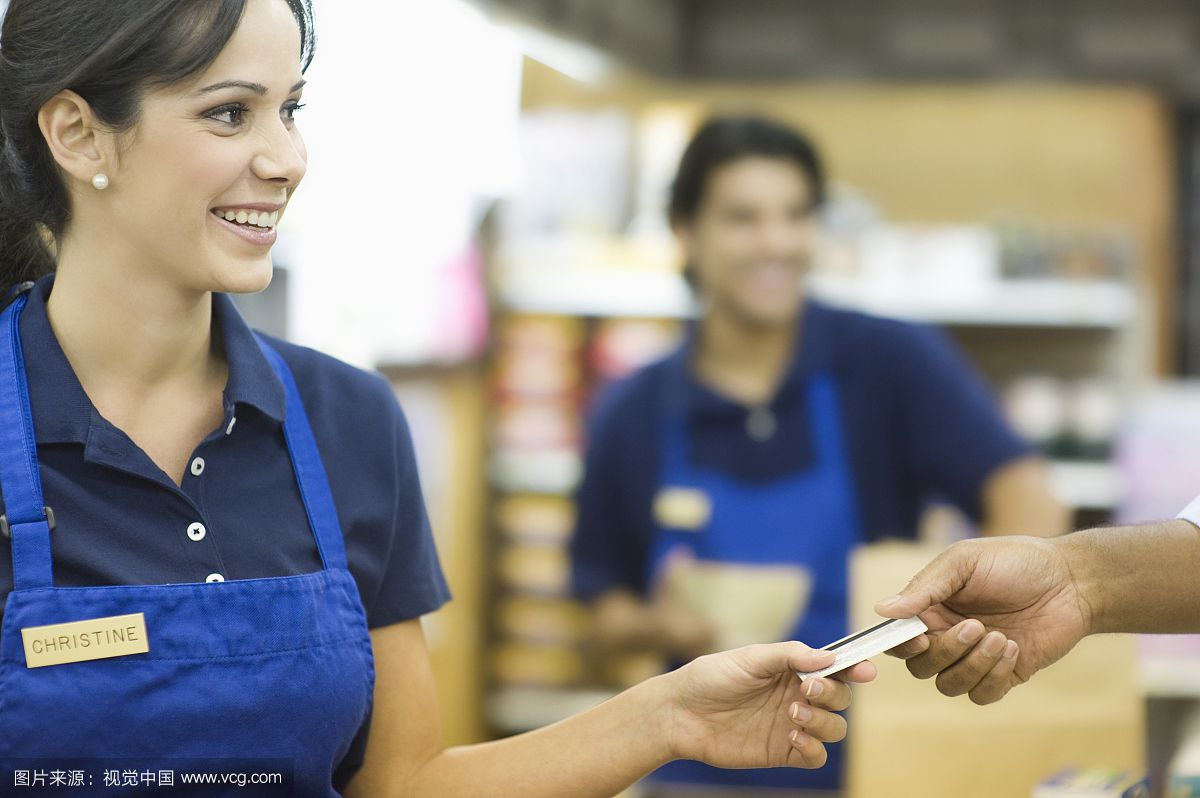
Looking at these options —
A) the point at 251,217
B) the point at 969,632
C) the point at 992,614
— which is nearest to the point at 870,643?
the point at 969,632

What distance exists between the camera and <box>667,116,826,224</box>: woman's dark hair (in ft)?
10.7

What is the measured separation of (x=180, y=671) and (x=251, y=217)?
1.67 feet

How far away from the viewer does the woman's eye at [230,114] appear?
1520 mm

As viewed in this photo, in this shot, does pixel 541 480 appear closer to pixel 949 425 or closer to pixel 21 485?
pixel 949 425

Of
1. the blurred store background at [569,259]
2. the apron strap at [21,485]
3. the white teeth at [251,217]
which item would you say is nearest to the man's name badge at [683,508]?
the blurred store background at [569,259]

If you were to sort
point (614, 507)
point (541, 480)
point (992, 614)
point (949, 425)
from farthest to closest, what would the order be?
point (541, 480)
point (614, 507)
point (949, 425)
point (992, 614)

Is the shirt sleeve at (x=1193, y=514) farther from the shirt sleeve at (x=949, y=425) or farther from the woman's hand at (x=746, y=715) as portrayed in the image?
the shirt sleeve at (x=949, y=425)

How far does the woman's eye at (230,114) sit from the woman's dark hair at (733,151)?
73.4 inches

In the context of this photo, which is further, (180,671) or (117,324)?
(117,324)

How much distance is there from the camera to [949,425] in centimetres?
297

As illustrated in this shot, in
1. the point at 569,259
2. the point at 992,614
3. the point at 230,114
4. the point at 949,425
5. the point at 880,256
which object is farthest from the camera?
the point at 569,259

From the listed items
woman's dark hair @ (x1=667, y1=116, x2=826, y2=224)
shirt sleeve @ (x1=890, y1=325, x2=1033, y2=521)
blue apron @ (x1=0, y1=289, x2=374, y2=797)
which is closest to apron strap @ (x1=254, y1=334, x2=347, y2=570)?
blue apron @ (x1=0, y1=289, x2=374, y2=797)

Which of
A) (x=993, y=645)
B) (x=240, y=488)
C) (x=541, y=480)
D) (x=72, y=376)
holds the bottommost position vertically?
(x=541, y=480)

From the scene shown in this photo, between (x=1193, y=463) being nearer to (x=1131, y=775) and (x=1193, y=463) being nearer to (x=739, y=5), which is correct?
(x=1131, y=775)
